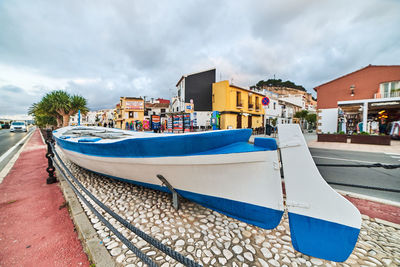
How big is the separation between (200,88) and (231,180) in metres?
19.2

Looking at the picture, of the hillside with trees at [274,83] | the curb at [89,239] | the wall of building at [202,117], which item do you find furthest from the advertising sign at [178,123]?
the hillside with trees at [274,83]

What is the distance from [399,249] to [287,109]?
102 ft

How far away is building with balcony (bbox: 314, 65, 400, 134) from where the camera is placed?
11734mm

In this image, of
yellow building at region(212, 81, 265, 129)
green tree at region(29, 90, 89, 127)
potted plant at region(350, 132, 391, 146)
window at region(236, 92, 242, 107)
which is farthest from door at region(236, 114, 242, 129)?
green tree at region(29, 90, 89, 127)

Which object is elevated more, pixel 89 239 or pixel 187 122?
pixel 187 122

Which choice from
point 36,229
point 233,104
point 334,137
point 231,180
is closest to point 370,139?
point 334,137

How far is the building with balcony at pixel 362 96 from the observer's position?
1173 centimetres

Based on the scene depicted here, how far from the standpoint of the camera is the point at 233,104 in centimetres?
1792

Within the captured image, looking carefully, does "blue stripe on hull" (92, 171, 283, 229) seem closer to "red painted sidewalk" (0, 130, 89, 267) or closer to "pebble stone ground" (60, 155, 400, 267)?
"pebble stone ground" (60, 155, 400, 267)

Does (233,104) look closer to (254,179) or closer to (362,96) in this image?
(362,96)

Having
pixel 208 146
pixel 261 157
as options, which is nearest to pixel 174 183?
pixel 208 146

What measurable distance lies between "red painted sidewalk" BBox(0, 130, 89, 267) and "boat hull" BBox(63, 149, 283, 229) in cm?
115

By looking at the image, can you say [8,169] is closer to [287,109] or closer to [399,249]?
[399,249]

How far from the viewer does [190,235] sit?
1.77m
